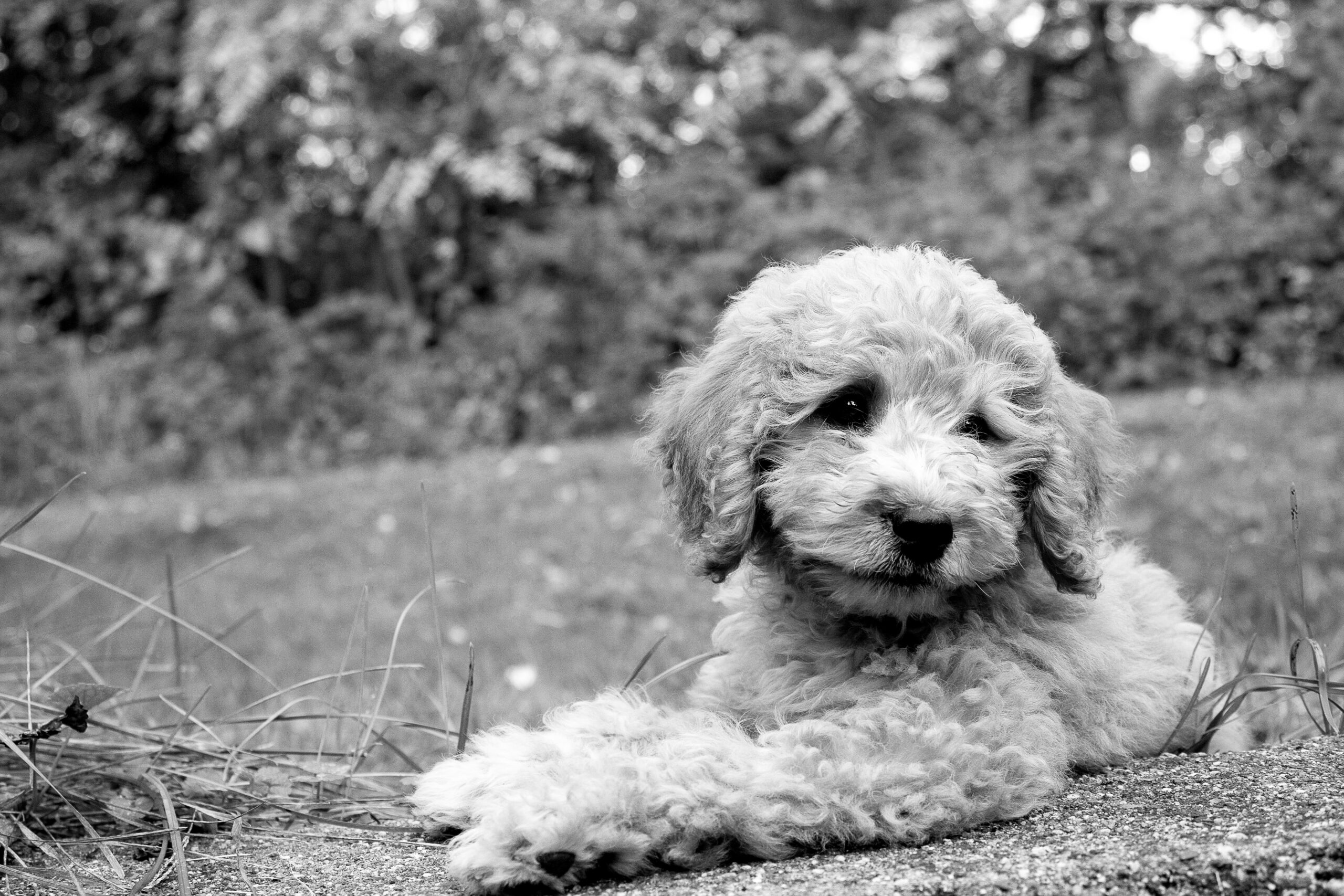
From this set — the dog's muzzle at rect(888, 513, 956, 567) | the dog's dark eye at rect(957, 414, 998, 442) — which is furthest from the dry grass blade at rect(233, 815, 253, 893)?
the dog's dark eye at rect(957, 414, 998, 442)

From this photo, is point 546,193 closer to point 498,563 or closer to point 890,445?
point 498,563

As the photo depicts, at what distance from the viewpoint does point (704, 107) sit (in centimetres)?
1466

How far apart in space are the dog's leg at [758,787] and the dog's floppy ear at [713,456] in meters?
0.54

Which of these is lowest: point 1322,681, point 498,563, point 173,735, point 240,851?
point 498,563

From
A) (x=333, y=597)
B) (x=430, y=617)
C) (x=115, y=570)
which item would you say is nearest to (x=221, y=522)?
(x=115, y=570)

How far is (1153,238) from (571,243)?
603cm

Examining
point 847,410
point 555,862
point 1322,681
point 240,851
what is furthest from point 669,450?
point 1322,681

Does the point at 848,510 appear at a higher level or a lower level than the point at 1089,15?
lower

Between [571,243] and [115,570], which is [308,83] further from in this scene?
[115,570]

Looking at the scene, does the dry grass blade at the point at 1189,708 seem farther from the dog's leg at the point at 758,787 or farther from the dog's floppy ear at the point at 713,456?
the dog's floppy ear at the point at 713,456

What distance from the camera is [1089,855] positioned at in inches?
96.6

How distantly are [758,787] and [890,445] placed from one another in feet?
2.94

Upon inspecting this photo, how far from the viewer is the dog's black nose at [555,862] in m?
2.55

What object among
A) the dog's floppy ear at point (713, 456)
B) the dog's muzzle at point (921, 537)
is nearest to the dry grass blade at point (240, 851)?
the dog's floppy ear at point (713, 456)
